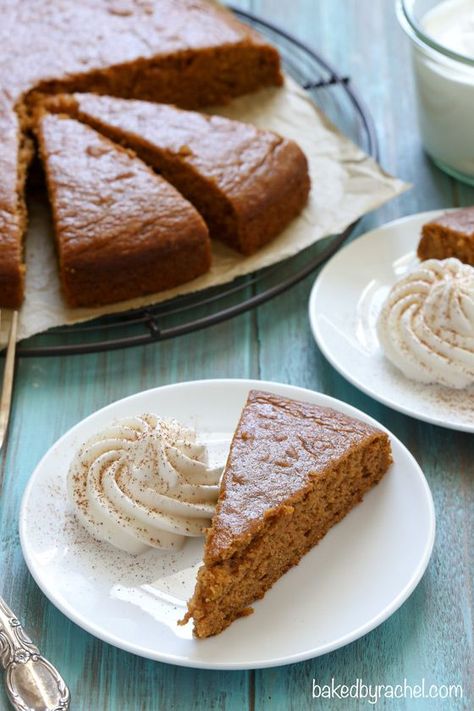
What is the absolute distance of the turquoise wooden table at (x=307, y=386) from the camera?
2709 mm

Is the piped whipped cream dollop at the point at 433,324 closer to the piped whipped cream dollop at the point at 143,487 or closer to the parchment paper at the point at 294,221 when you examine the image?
the parchment paper at the point at 294,221

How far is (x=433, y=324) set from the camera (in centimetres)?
355

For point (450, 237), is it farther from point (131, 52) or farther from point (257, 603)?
point (131, 52)

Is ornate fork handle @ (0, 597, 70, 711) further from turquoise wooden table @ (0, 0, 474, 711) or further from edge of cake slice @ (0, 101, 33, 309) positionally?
edge of cake slice @ (0, 101, 33, 309)

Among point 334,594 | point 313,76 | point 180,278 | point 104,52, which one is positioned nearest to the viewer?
point 334,594

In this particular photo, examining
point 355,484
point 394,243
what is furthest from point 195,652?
point 394,243

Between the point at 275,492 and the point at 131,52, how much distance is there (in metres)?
2.79

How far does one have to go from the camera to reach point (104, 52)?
485cm

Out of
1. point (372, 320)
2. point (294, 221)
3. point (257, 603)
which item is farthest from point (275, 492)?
point (294, 221)

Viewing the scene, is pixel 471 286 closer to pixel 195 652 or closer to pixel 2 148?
pixel 195 652

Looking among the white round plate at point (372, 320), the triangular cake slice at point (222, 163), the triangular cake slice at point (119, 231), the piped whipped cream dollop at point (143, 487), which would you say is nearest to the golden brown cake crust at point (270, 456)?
the piped whipped cream dollop at point (143, 487)

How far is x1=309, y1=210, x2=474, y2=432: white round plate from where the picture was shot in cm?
341

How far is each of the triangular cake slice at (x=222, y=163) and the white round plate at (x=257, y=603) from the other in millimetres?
1220

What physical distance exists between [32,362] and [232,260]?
37.5 inches
